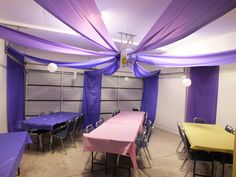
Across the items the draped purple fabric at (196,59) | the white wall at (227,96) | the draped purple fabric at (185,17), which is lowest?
the white wall at (227,96)

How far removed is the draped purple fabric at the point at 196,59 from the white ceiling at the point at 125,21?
2.54 ft

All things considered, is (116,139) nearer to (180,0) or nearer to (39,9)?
(180,0)

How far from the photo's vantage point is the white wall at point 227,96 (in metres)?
4.18

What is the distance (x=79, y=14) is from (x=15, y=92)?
397 cm

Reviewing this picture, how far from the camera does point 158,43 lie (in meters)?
2.63

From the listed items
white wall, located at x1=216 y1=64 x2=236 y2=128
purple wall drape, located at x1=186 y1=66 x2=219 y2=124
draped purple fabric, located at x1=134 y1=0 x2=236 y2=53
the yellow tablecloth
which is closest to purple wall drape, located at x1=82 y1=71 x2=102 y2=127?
purple wall drape, located at x1=186 y1=66 x2=219 y2=124

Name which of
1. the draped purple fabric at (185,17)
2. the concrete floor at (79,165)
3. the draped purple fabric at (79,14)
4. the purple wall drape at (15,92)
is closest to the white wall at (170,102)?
the concrete floor at (79,165)

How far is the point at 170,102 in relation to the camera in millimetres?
6406

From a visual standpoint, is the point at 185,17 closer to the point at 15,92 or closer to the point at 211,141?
the point at 211,141

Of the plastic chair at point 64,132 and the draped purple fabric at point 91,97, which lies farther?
the draped purple fabric at point 91,97

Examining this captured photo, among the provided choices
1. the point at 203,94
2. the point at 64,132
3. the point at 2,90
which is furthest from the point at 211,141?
the point at 2,90

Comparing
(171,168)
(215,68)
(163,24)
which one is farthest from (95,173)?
(215,68)

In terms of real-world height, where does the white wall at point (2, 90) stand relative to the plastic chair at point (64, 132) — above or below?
above

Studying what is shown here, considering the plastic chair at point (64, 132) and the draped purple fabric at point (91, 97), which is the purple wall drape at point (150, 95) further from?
the plastic chair at point (64, 132)
